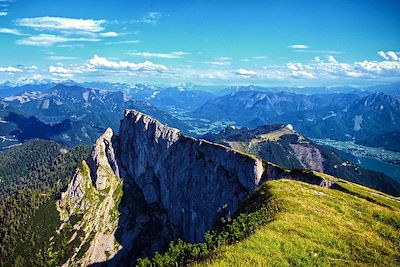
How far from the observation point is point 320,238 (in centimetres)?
5356

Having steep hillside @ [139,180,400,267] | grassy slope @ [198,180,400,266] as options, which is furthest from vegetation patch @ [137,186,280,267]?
grassy slope @ [198,180,400,266]

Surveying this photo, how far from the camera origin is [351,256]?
49062 mm

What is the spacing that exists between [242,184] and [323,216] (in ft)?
379

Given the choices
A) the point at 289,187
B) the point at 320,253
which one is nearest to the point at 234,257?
the point at 320,253

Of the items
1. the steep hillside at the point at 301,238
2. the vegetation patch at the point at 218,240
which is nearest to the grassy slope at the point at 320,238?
the steep hillside at the point at 301,238

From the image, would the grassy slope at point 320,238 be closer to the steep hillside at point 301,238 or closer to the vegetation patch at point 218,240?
the steep hillside at point 301,238

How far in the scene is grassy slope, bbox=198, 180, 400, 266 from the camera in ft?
152

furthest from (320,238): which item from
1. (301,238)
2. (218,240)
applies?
(218,240)

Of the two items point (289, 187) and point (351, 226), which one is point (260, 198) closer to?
point (289, 187)

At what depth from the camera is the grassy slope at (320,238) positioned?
46312 mm

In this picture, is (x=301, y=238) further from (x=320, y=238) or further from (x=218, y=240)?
(x=218, y=240)

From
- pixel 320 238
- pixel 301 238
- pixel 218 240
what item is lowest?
pixel 218 240

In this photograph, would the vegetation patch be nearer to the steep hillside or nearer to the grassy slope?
the steep hillside

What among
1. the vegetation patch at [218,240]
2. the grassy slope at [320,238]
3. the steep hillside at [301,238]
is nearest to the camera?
the grassy slope at [320,238]
